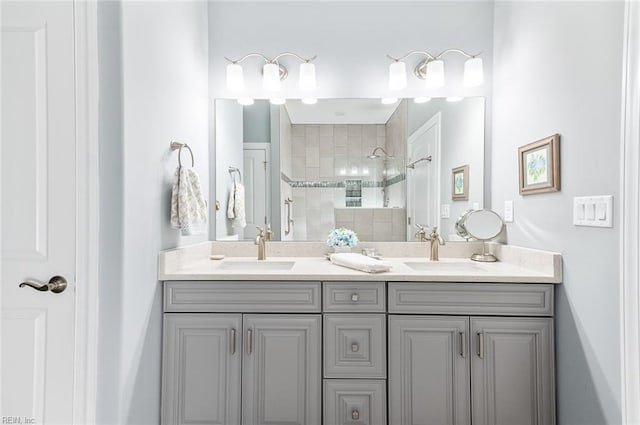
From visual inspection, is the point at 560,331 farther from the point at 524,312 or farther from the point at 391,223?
the point at 391,223

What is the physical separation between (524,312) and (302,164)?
4.66ft

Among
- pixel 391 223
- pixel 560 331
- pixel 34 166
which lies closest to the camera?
pixel 34 166

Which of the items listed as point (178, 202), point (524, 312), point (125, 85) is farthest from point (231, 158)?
point (524, 312)

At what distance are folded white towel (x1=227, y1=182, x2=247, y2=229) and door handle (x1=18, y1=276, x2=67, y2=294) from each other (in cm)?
104

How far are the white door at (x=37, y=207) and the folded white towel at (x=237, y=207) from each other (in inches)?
39.3

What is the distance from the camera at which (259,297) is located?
1494mm

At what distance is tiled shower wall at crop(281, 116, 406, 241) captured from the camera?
207cm

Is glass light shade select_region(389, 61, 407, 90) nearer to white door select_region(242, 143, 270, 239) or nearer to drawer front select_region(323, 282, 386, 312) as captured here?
white door select_region(242, 143, 270, 239)

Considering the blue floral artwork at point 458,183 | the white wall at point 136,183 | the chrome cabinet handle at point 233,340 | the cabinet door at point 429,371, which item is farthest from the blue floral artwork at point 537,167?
the white wall at point 136,183

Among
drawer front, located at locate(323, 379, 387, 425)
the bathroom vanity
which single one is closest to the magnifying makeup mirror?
the bathroom vanity

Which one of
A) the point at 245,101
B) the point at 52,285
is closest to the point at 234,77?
the point at 245,101

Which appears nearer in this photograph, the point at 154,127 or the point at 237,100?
the point at 154,127

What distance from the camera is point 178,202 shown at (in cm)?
154

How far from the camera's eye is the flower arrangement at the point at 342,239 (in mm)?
1974
